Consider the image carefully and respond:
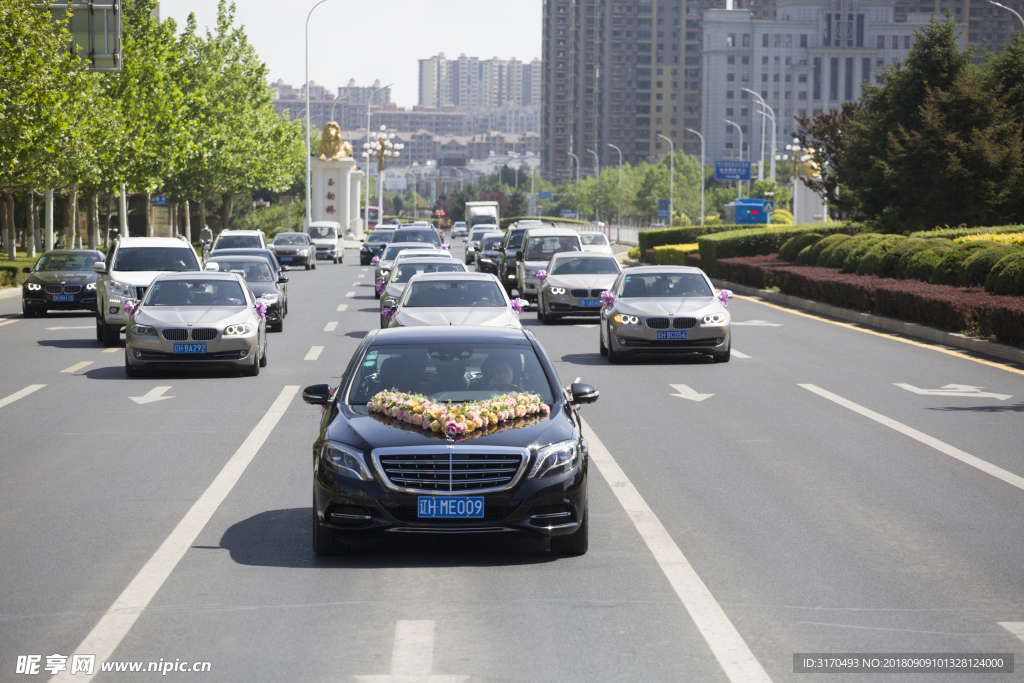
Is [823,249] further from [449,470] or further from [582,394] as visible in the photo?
[449,470]

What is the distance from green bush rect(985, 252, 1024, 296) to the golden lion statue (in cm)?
7851

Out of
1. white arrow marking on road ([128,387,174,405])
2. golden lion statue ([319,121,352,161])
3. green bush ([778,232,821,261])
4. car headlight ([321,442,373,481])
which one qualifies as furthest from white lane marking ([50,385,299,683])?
golden lion statue ([319,121,352,161])

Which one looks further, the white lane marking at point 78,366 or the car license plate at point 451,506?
the white lane marking at point 78,366

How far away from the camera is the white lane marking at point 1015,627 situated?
609 centimetres

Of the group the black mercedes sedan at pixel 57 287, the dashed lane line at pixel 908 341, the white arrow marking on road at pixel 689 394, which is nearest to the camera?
the white arrow marking on road at pixel 689 394

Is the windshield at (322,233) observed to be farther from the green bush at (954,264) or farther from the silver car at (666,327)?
the silver car at (666,327)

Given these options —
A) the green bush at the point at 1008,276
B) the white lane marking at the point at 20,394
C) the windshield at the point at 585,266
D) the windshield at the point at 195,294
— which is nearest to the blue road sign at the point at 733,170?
the windshield at the point at 585,266

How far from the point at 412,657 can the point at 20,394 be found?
38.5ft

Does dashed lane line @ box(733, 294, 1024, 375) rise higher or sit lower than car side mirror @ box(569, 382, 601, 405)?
lower

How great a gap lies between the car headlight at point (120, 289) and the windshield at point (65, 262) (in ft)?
24.6

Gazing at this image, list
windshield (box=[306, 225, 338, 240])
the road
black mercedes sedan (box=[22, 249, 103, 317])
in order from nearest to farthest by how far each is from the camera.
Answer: the road → black mercedes sedan (box=[22, 249, 103, 317]) → windshield (box=[306, 225, 338, 240])

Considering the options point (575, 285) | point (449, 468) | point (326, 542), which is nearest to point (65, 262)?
point (575, 285)

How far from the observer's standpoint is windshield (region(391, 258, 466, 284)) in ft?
79.4

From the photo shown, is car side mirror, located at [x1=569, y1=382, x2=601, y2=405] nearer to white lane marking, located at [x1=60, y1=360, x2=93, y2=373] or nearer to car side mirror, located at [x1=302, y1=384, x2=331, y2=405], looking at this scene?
car side mirror, located at [x1=302, y1=384, x2=331, y2=405]
